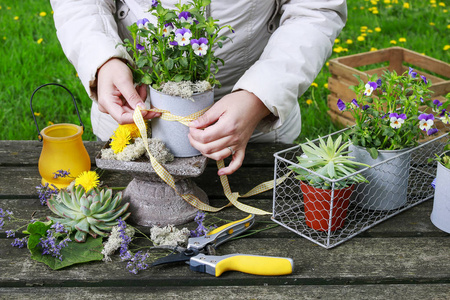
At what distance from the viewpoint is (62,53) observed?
352 centimetres

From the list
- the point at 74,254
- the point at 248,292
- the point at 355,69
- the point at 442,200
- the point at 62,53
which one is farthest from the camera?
the point at 62,53

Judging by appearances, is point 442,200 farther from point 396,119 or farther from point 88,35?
point 88,35

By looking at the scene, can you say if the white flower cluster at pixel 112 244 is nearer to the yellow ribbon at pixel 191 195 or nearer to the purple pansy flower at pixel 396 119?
the yellow ribbon at pixel 191 195

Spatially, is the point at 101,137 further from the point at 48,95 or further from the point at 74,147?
the point at 48,95

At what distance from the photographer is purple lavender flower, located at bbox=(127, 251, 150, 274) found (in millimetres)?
1153

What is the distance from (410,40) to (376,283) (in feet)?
10.1

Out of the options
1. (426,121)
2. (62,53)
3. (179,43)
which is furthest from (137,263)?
(62,53)

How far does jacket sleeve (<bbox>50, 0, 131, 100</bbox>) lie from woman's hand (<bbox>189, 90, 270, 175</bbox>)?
0.34m

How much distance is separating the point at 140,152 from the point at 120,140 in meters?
0.06

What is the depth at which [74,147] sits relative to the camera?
1.50m

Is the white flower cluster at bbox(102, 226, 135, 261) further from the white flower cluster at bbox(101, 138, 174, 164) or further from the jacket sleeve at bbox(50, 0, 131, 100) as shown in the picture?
the jacket sleeve at bbox(50, 0, 131, 100)

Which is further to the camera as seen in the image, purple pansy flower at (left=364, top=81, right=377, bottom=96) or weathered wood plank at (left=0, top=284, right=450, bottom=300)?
purple pansy flower at (left=364, top=81, right=377, bottom=96)

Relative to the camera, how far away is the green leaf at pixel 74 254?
117cm

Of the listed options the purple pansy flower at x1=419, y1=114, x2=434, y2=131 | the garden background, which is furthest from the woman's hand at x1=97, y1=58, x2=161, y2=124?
the garden background
